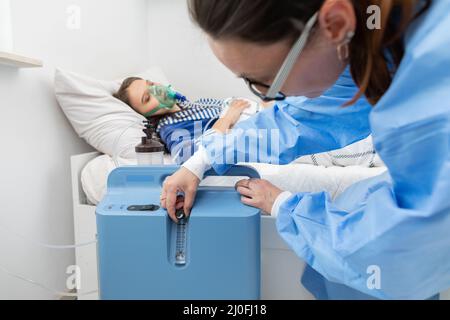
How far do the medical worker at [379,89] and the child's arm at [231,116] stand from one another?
71cm

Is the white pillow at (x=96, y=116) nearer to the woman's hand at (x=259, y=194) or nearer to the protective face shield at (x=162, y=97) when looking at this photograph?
the protective face shield at (x=162, y=97)

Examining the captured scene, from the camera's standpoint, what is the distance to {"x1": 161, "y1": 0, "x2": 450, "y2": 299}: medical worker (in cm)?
35

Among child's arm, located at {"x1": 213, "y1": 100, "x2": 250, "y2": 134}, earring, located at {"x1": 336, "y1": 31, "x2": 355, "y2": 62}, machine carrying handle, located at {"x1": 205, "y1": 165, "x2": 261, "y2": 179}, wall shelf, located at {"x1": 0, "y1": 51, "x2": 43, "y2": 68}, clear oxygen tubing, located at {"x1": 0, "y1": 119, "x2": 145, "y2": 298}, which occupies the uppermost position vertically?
wall shelf, located at {"x1": 0, "y1": 51, "x2": 43, "y2": 68}

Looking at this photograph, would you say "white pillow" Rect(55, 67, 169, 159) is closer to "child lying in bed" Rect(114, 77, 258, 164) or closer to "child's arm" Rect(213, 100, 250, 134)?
"child lying in bed" Rect(114, 77, 258, 164)

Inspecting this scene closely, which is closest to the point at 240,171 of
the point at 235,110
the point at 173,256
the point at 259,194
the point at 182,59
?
the point at 259,194

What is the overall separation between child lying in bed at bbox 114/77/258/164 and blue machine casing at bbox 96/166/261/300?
1.92ft

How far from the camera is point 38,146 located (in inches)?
37.1

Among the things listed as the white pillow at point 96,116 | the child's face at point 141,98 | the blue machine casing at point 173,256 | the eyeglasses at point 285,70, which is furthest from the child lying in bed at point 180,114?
the eyeglasses at point 285,70

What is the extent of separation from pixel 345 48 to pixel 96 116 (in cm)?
90

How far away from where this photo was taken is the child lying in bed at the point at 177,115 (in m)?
1.19

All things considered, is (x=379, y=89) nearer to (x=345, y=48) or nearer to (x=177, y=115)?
(x=345, y=48)

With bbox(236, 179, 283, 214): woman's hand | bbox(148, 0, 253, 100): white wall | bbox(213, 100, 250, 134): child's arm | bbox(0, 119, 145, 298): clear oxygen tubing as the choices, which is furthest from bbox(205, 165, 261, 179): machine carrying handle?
bbox(148, 0, 253, 100): white wall

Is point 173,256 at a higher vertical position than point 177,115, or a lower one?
lower
